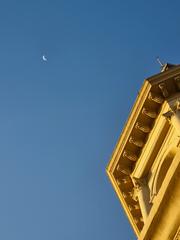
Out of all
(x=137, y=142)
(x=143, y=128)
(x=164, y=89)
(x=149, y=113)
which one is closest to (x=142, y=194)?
(x=137, y=142)

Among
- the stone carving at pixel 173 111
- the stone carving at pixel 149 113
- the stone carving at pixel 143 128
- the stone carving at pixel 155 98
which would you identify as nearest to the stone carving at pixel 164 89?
the stone carving at pixel 155 98

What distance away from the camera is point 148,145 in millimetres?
19422

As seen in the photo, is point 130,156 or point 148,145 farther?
point 130,156

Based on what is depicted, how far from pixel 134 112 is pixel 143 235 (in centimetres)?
799

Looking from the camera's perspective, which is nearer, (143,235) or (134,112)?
(143,235)

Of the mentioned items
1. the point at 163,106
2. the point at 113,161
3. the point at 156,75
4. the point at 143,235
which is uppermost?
the point at 156,75

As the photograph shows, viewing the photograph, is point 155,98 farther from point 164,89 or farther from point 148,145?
point 148,145

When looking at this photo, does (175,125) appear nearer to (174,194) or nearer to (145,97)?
(145,97)

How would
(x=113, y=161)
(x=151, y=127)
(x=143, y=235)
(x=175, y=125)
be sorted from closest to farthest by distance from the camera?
(x=143, y=235), (x=175, y=125), (x=151, y=127), (x=113, y=161)

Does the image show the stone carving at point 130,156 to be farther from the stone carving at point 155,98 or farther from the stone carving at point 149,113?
the stone carving at point 155,98

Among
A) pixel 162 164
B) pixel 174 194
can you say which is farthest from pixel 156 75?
pixel 174 194

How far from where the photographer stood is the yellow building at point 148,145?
1811 centimetres

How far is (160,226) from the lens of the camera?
12375 millimetres

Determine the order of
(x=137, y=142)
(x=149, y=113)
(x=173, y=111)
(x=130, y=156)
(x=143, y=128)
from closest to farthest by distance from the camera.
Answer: (x=173, y=111)
(x=149, y=113)
(x=143, y=128)
(x=137, y=142)
(x=130, y=156)
